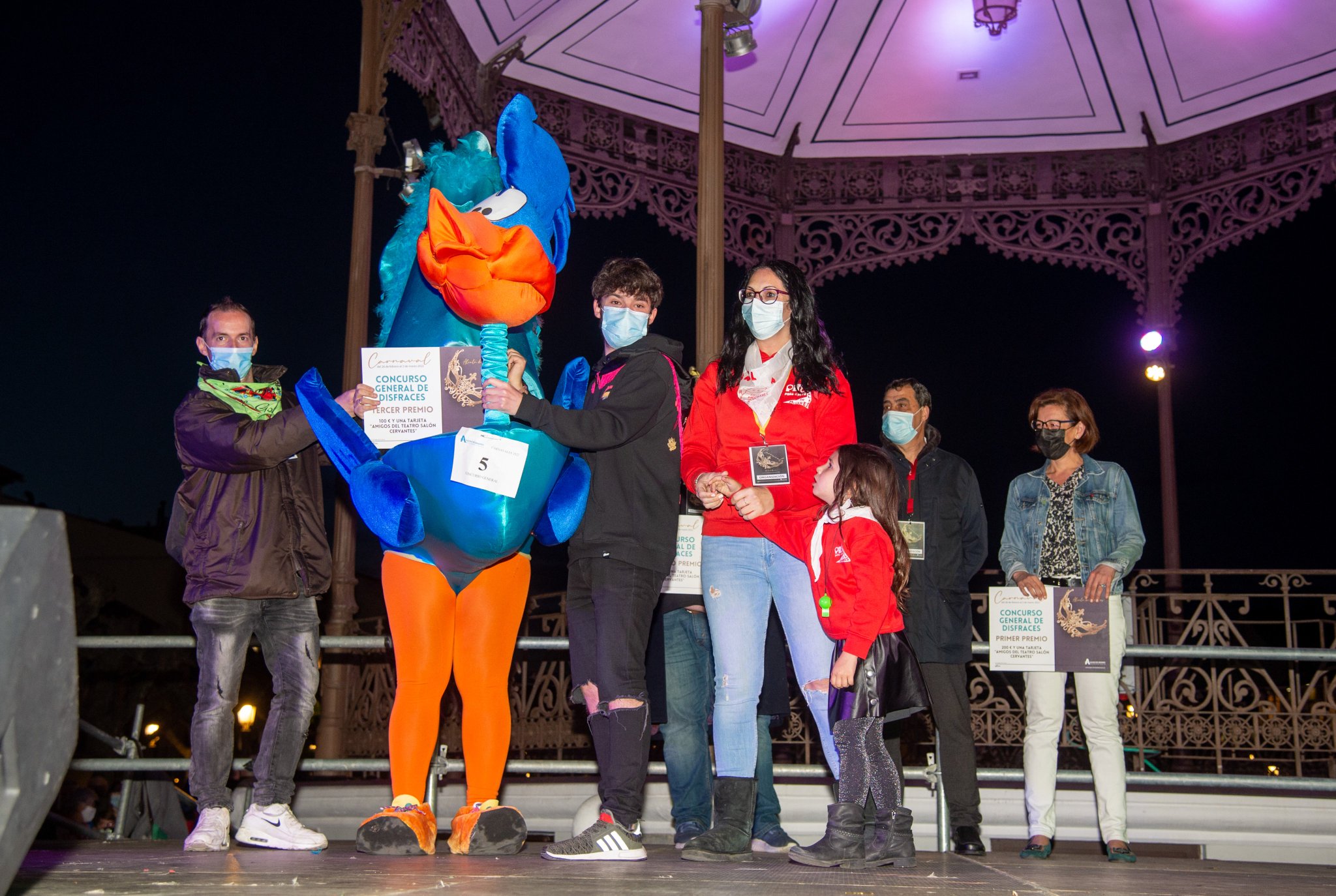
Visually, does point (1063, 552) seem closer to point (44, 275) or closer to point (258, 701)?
point (44, 275)

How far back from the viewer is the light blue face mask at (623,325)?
10.4ft

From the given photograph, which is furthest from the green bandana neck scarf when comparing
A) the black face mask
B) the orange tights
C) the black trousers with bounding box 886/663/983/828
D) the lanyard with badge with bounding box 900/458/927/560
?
the black face mask

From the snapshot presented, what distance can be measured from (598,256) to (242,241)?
4.54m

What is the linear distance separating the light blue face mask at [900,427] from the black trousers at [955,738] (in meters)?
0.79

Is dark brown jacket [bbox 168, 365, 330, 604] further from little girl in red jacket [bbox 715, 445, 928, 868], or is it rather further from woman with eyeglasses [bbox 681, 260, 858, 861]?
little girl in red jacket [bbox 715, 445, 928, 868]

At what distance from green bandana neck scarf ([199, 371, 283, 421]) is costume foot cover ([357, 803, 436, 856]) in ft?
3.88

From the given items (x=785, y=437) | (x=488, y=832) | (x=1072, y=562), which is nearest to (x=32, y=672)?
(x=488, y=832)

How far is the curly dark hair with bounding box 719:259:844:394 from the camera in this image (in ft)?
10.5

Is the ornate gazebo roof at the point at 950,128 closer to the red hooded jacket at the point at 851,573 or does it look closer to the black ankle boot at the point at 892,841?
the red hooded jacket at the point at 851,573

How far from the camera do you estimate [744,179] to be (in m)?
9.07

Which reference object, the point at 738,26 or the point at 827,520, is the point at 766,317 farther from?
the point at 738,26

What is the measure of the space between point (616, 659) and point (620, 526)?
13.4 inches

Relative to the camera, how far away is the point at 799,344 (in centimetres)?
323

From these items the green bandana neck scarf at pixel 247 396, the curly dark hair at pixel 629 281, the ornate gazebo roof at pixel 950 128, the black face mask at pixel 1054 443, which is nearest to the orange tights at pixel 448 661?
the green bandana neck scarf at pixel 247 396
